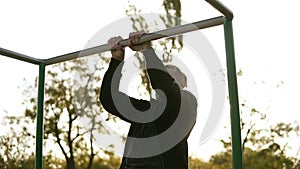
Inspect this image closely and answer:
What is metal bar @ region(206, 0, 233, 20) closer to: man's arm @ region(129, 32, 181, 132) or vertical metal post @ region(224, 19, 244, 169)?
vertical metal post @ region(224, 19, 244, 169)

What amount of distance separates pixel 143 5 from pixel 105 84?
292 inches

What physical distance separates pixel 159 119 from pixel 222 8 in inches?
24.9

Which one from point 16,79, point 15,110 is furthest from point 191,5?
point 15,110

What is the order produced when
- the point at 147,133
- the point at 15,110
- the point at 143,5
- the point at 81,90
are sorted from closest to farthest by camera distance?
the point at 147,133
the point at 143,5
the point at 81,90
the point at 15,110

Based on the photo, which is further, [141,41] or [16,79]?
[16,79]

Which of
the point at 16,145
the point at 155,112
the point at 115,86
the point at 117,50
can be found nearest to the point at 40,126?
the point at 115,86

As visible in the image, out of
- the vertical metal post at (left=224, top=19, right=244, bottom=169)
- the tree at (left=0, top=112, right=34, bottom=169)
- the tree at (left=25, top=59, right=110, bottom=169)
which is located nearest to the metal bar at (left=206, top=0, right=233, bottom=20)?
the vertical metal post at (left=224, top=19, right=244, bottom=169)

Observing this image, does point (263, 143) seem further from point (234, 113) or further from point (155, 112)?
point (234, 113)

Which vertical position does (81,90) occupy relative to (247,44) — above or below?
below

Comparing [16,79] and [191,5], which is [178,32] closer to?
[191,5]

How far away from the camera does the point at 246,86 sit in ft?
39.8

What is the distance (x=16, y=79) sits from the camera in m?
11.7

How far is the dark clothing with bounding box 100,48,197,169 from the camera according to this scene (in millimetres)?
2193

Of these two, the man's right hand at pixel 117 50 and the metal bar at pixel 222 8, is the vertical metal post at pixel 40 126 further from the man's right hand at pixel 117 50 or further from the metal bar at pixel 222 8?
the metal bar at pixel 222 8
